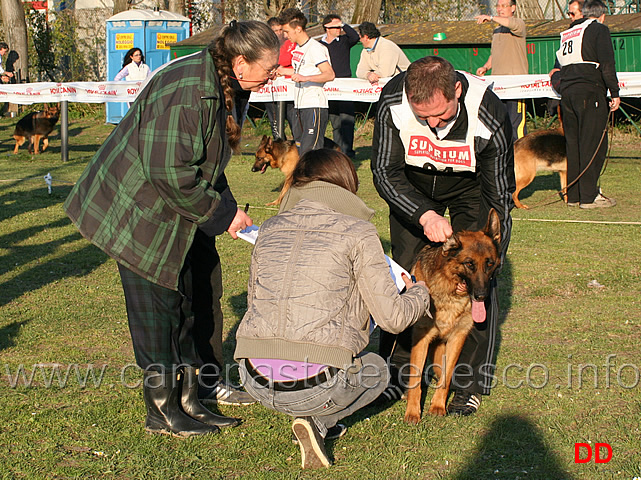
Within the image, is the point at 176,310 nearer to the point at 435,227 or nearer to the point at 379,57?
the point at 435,227

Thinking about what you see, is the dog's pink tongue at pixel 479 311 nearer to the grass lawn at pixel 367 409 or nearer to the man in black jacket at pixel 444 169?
the man in black jacket at pixel 444 169

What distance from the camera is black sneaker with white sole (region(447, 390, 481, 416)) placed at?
3.99 metres

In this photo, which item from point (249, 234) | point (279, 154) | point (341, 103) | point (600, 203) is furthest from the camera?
point (341, 103)

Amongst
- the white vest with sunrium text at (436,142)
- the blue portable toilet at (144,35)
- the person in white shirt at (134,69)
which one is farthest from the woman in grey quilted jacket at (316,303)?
the blue portable toilet at (144,35)

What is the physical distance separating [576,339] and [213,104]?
10.1ft

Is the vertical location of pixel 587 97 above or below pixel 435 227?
above

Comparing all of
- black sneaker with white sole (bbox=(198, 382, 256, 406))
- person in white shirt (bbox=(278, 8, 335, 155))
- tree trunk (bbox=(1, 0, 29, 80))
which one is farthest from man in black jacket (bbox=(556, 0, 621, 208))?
tree trunk (bbox=(1, 0, 29, 80))

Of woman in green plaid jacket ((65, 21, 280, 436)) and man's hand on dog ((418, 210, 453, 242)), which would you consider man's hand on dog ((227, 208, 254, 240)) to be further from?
man's hand on dog ((418, 210, 453, 242))

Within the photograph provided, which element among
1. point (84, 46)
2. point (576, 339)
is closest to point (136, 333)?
point (576, 339)

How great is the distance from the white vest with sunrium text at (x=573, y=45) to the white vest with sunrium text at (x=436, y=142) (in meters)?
5.68

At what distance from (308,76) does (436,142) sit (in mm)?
A: 6346

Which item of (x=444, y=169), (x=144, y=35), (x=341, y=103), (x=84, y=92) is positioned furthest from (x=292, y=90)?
(x=444, y=169)

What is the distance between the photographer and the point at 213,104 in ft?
10.5

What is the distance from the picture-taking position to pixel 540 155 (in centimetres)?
956
